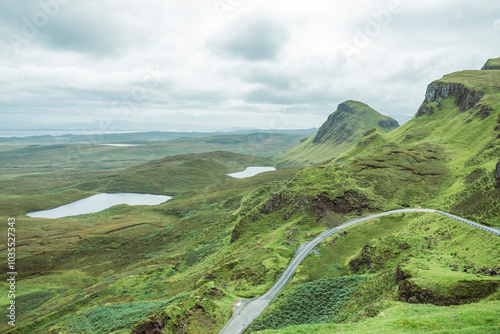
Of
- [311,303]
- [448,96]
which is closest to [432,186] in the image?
[311,303]

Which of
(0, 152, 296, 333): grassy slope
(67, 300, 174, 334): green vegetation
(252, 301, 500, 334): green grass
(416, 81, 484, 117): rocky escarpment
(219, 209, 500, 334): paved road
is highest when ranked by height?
(416, 81, 484, 117): rocky escarpment

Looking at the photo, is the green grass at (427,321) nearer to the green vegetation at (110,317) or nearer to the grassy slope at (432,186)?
the grassy slope at (432,186)

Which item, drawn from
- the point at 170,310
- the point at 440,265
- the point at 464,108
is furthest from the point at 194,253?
the point at 464,108

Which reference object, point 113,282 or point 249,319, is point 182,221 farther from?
point 249,319

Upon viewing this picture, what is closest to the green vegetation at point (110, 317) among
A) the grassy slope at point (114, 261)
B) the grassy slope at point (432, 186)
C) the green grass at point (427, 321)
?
the grassy slope at point (114, 261)

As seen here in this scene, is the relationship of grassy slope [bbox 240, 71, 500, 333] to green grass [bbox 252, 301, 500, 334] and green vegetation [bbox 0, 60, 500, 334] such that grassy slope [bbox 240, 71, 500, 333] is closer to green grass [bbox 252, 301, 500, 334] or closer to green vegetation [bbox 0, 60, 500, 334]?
green grass [bbox 252, 301, 500, 334]

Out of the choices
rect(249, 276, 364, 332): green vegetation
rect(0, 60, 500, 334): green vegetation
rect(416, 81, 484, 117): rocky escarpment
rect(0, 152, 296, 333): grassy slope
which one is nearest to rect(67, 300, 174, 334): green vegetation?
rect(0, 152, 296, 333): grassy slope
